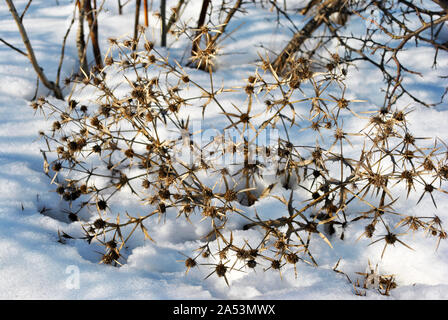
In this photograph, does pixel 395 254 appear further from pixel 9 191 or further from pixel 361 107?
pixel 9 191

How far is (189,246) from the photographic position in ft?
4.59

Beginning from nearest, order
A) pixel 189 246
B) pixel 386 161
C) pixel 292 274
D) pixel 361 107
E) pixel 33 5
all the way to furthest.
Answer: pixel 292 274
pixel 189 246
pixel 386 161
pixel 361 107
pixel 33 5

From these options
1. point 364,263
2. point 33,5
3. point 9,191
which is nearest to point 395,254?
point 364,263

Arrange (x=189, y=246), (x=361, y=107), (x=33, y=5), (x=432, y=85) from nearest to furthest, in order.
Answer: (x=189, y=246) < (x=361, y=107) < (x=432, y=85) < (x=33, y=5)

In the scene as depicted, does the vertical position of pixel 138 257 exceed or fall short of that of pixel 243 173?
it falls short

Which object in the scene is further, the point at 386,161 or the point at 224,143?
the point at 386,161

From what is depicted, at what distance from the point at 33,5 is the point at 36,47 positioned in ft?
2.33

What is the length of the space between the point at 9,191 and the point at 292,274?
3.91 ft

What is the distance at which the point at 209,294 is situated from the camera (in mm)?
1149
